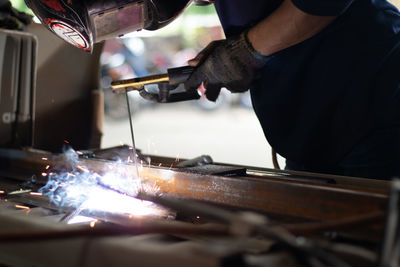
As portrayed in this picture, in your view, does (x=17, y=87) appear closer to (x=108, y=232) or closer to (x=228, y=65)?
(x=228, y=65)

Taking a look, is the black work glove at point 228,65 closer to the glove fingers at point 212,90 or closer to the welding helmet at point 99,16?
the glove fingers at point 212,90

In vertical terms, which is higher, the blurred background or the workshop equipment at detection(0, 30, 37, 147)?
the blurred background

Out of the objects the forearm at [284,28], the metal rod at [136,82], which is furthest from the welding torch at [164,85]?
the forearm at [284,28]

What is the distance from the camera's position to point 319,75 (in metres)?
1.50

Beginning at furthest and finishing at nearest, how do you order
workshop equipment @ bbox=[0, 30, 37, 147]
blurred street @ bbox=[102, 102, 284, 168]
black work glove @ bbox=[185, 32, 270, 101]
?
blurred street @ bbox=[102, 102, 284, 168]
workshop equipment @ bbox=[0, 30, 37, 147]
black work glove @ bbox=[185, 32, 270, 101]

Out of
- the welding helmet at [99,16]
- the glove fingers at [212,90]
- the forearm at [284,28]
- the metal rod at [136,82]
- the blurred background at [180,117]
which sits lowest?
the glove fingers at [212,90]

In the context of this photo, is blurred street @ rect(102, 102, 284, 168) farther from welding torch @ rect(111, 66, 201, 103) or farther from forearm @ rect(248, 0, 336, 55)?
forearm @ rect(248, 0, 336, 55)

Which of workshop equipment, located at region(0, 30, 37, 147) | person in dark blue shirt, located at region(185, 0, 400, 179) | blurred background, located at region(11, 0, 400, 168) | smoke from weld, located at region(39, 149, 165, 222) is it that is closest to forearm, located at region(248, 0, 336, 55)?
person in dark blue shirt, located at region(185, 0, 400, 179)

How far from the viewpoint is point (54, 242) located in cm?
86

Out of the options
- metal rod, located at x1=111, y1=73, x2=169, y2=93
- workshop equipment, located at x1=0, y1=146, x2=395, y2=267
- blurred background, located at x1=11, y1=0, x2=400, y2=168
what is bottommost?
workshop equipment, located at x1=0, y1=146, x2=395, y2=267

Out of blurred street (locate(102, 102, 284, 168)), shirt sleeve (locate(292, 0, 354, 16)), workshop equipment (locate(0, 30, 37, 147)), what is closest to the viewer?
shirt sleeve (locate(292, 0, 354, 16))

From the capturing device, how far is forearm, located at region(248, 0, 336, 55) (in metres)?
1.29

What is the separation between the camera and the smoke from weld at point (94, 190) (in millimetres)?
1259

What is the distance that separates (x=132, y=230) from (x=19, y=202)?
0.78 m
